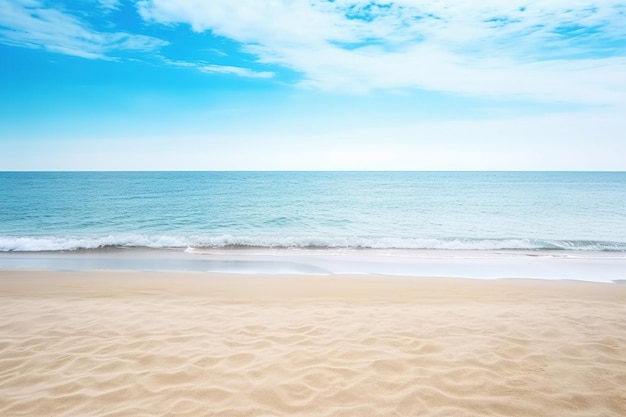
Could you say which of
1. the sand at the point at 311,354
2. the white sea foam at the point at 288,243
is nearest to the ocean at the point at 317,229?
the white sea foam at the point at 288,243

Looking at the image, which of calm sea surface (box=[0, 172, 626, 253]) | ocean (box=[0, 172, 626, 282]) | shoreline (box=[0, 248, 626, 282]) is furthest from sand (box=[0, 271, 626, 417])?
calm sea surface (box=[0, 172, 626, 253])

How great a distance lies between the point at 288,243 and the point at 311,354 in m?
12.3

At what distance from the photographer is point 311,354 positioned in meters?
4.69

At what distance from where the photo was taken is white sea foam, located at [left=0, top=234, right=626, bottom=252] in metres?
15.6

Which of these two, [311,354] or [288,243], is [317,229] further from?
[311,354]

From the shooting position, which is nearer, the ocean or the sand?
the sand

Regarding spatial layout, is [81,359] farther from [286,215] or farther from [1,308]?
[286,215]

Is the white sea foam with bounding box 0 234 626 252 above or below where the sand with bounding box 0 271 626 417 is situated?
below

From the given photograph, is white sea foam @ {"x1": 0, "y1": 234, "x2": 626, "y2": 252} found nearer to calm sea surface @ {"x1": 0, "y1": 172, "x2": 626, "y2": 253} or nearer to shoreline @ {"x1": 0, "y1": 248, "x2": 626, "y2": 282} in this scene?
calm sea surface @ {"x1": 0, "y1": 172, "x2": 626, "y2": 253}

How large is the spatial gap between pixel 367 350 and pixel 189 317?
3558 mm

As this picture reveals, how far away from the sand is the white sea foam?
26.9ft

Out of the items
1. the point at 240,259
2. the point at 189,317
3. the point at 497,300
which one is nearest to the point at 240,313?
the point at 189,317

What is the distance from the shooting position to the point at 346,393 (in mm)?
3773

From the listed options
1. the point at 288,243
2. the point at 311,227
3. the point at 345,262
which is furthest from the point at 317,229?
the point at 345,262
